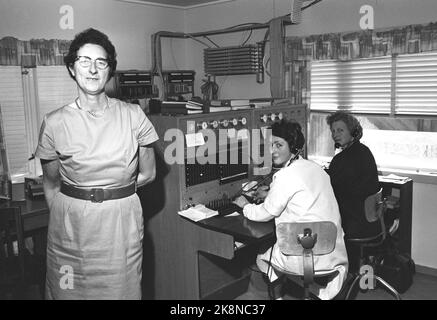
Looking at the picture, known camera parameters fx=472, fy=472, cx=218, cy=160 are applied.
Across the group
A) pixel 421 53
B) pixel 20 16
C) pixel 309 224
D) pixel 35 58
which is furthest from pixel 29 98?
pixel 421 53

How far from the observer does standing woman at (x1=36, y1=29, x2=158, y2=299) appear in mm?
1975

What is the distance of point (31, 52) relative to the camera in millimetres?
4227

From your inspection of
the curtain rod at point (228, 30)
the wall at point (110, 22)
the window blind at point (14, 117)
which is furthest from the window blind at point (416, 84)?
the window blind at point (14, 117)

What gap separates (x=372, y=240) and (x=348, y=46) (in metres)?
1.86

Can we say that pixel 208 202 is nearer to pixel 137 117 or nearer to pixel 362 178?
pixel 362 178

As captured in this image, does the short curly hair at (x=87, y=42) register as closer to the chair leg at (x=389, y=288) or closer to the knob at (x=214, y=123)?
the knob at (x=214, y=123)

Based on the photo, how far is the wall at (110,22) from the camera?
4.19m

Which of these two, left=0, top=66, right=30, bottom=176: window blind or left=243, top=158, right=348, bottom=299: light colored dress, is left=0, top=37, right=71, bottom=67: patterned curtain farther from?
left=243, top=158, right=348, bottom=299: light colored dress

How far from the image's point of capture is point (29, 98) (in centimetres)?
434

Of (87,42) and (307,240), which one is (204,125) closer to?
(307,240)

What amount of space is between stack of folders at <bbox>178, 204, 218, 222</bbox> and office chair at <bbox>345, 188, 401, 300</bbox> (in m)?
1.00

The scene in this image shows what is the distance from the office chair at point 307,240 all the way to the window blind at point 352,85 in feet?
6.85

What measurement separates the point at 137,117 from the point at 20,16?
2.73 m

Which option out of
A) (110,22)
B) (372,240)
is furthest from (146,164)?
(110,22)
